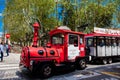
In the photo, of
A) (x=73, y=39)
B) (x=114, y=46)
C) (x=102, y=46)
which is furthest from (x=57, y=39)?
(x=114, y=46)

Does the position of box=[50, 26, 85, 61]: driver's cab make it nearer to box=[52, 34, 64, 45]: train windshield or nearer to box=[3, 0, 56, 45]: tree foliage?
box=[52, 34, 64, 45]: train windshield

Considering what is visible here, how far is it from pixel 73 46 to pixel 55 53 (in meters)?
1.49

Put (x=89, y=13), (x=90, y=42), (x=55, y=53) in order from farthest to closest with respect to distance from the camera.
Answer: (x=89, y=13) → (x=90, y=42) → (x=55, y=53)

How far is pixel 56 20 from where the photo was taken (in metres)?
37.6

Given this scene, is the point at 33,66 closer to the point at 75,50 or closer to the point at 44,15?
the point at 75,50

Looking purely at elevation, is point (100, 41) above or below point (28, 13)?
below

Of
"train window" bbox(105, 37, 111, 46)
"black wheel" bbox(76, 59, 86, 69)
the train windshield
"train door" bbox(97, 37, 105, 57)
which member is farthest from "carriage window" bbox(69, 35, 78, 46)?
"train window" bbox(105, 37, 111, 46)

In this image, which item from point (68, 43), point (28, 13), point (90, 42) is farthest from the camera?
point (28, 13)

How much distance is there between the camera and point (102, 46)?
18.3m

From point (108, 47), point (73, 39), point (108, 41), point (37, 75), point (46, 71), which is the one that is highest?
point (73, 39)

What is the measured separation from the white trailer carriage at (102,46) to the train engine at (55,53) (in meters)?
2.91

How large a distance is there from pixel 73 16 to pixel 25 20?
322 inches

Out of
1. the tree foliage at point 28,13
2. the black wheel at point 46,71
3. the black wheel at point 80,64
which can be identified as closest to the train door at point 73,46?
the black wheel at point 80,64

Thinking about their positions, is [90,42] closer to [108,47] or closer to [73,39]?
[108,47]
